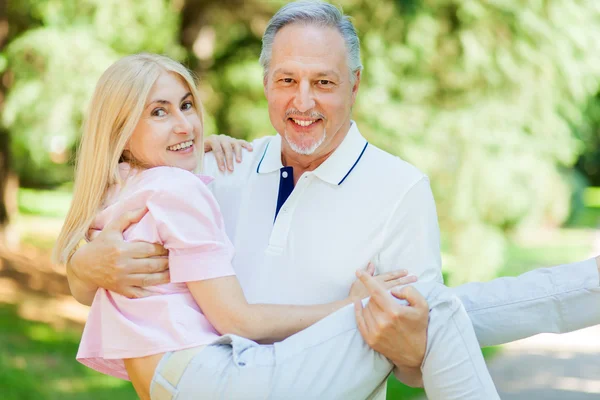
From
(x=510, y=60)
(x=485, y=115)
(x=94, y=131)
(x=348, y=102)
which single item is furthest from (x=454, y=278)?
(x=94, y=131)

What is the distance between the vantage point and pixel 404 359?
7.02 ft

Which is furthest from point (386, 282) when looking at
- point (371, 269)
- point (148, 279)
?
point (148, 279)

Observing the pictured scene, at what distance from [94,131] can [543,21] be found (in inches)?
209

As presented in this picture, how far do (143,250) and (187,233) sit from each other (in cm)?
16

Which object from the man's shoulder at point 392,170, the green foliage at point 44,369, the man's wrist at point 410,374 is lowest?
the green foliage at point 44,369

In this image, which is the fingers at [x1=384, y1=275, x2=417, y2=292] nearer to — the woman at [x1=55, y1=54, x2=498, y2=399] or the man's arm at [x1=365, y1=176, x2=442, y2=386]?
the woman at [x1=55, y1=54, x2=498, y2=399]

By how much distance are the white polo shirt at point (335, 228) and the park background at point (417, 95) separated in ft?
11.9

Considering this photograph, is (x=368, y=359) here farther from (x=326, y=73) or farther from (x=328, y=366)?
(x=326, y=73)

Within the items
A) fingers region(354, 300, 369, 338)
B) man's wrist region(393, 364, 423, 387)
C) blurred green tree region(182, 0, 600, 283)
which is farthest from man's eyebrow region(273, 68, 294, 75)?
blurred green tree region(182, 0, 600, 283)

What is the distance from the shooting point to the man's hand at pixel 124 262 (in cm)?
222

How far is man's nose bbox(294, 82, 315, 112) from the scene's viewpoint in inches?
99.3

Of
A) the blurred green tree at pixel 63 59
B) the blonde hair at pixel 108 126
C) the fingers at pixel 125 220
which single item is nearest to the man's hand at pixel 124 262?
the fingers at pixel 125 220

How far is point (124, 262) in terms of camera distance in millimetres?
2236

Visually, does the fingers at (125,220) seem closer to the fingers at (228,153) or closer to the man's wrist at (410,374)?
the fingers at (228,153)
